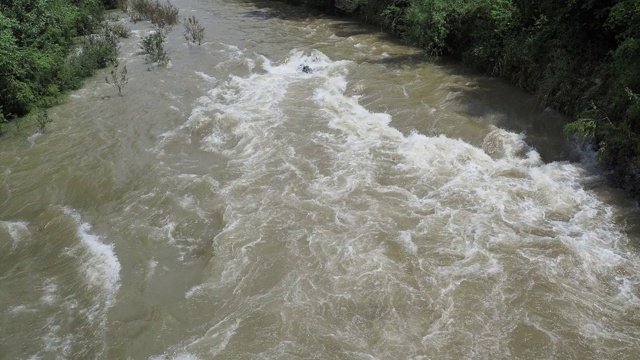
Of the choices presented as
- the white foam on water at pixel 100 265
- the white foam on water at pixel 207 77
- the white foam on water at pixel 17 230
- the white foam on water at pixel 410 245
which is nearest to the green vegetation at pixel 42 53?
the white foam on water at pixel 207 77

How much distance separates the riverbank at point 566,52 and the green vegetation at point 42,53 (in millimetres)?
12948

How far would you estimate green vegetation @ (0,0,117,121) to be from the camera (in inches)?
578

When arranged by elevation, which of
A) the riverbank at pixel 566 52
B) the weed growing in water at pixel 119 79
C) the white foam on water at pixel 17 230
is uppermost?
the riverbank at pixel 566 52

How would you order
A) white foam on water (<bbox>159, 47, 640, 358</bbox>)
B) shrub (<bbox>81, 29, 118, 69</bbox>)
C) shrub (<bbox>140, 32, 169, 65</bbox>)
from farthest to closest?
shrub (<bbox>140, 32, 169, 65</bbox>)
shrub (<bbox>81, 29, 118, 69</bbox>)
white foam on water (<bbox>159, 47, 640, 358</bbox>)

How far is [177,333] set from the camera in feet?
23.9

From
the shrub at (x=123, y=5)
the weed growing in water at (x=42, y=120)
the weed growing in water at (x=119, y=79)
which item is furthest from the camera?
the shrub at (x=123, y=5)

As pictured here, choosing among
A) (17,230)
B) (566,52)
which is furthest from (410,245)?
(17,230)

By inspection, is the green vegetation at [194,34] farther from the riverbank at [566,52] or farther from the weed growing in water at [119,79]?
the riverbank at [566,52]

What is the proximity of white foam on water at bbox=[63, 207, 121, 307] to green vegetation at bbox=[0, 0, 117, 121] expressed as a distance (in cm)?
735

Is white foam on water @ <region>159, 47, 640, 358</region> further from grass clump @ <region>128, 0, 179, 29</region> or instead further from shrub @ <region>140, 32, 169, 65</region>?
grass clump @ <region>128, 0, 179, 29</region>

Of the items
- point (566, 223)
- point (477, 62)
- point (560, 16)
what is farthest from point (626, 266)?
point (477, 62)

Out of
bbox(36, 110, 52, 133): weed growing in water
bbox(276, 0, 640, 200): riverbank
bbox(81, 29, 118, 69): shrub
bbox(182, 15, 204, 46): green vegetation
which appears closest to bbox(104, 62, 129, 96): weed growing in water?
bbox(81, 29, 118, 69): shrub

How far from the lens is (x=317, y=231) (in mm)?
9219

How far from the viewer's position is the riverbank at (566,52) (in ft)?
33.1
